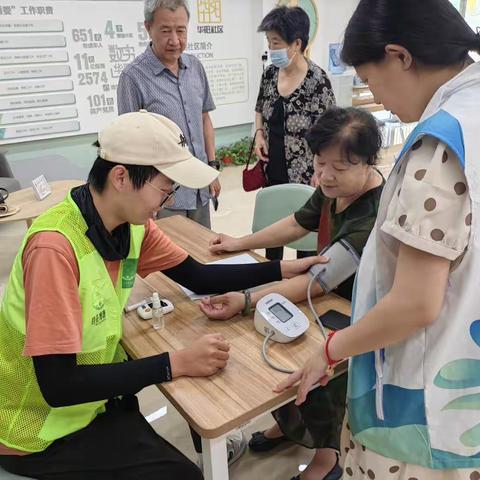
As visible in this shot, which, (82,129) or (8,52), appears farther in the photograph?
(82,129)

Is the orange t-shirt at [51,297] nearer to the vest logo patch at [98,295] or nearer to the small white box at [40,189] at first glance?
the vest logo patch at [98,295]

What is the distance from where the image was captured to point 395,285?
0.68 meters

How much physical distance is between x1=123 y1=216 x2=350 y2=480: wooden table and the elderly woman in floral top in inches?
45.2

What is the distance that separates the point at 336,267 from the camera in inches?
50.3

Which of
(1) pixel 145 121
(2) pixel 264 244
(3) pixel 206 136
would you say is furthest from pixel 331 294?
(3) pixel 206 136

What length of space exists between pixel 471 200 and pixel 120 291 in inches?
34.0

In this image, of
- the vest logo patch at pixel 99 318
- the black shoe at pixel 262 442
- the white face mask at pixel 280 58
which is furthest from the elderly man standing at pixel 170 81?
the vest logo patch at pixel 99 318

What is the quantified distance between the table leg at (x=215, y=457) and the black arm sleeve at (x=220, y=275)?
55 centimetres

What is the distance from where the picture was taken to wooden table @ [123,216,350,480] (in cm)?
89

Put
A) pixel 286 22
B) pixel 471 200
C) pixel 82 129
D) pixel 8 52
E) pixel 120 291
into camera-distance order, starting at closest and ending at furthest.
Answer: pixel 471 200 < pixel 120 291 < pixel 286 22 < pixel 8 52 < pixel 82 129

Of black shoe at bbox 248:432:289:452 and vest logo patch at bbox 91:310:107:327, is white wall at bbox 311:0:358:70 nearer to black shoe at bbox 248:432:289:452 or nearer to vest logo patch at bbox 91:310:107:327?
black shoe at bbox 248:432:289:452

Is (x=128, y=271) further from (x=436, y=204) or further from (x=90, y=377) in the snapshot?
(x=436, y=204)

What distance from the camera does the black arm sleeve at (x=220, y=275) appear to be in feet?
4.51

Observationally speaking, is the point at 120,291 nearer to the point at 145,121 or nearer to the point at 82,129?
the point at 145,121
